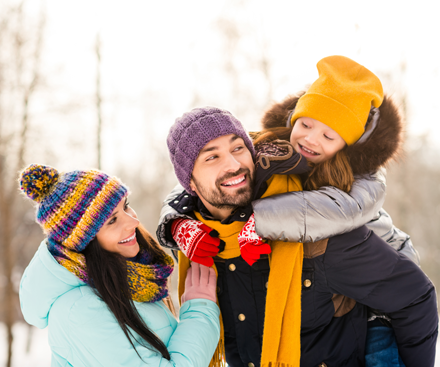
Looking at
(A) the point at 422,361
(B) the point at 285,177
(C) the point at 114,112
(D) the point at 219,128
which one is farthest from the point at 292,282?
(C) the point at 114,112

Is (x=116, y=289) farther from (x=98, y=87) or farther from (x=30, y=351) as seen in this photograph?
(x=30, y=351)

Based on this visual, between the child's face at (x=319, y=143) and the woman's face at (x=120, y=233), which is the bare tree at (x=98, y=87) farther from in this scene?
the child's face at (x=319, y=143)

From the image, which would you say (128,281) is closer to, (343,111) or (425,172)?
(343,111)

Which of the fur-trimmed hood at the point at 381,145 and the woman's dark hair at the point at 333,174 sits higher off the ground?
the fur-trimmed hood at the point at 381,145

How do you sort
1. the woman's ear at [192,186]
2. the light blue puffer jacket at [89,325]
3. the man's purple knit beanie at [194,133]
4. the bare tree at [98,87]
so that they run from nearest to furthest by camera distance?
1. the light blue puffer jacket at [89,325]
2. the man's purple knit beanie at [194,133]
3. the woman's ear at [192,186]
4. the bare tree at [98,87]

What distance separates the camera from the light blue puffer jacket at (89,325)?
146cm

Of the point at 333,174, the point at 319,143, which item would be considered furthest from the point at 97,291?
the point at 319,143

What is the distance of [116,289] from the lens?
161cm

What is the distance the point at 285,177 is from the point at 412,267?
73 centimetres

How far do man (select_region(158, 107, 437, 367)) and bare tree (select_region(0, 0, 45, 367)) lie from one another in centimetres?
488

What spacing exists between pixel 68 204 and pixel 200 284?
2.58 feet

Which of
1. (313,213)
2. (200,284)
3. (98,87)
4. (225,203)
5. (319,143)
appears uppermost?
(319,143)

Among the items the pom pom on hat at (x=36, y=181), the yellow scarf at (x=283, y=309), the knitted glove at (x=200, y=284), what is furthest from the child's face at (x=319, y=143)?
the pom pom on hat at (x=36, y=181)

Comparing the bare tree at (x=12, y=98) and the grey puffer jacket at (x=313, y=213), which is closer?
the grey puffer jacket at (x=313, y=213)
